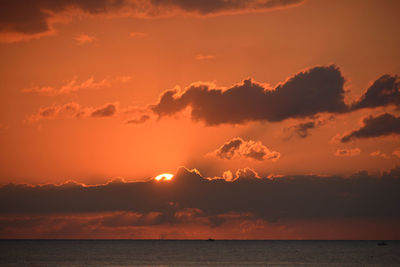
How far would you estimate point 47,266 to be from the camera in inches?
6875

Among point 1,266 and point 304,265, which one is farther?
point 304,265

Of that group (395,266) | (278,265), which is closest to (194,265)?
(278,265)

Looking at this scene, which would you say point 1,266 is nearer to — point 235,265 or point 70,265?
point 70,265

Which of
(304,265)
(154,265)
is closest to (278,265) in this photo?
(304,265)

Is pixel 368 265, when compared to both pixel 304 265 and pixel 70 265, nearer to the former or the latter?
pixel 304 265

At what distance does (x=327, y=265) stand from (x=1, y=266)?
10912 cm

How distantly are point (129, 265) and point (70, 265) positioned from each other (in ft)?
64.4

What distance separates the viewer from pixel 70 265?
181 meters

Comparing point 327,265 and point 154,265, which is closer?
point 154,265

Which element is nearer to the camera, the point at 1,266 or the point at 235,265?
the point at 1,266

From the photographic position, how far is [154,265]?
7057 inches

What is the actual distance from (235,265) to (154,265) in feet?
92.4

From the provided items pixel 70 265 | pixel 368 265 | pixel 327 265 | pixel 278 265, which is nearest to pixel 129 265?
pixel 70 265

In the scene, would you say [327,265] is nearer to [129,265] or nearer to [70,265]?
[129,265]
